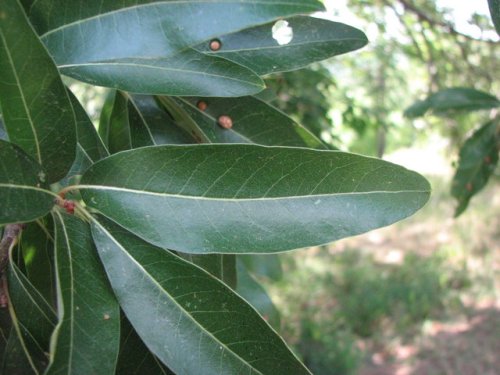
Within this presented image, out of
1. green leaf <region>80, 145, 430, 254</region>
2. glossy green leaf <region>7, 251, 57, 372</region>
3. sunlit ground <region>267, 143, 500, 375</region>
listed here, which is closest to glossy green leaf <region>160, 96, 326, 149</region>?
green leaf <region>80, 145, 430, 254</region>

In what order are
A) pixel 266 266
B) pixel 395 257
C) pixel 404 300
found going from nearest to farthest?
pixel 266 266, pixel 404 300, pixel 395 257

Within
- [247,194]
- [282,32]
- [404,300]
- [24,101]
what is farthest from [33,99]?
[404,300]

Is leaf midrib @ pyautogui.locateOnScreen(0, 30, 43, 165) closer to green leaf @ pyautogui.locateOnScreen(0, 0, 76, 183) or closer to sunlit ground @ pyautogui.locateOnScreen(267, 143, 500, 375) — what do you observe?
green leaf @ pyautogui.locateOnScreen(0, 0, 76, 183)

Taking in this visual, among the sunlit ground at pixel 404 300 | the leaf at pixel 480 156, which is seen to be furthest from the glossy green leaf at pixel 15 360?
the sunlit ground at pixel 404 300

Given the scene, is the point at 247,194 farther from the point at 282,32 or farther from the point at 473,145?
the point at 473,145

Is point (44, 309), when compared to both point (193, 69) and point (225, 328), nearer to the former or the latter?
point (225, 328)

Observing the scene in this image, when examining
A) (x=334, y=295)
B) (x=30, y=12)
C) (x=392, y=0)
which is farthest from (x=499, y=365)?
(x=30, y=12)
